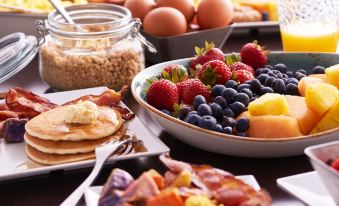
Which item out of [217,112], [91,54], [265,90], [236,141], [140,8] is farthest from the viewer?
[140,8]

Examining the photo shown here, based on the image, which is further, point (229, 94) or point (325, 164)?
point (229, 94)

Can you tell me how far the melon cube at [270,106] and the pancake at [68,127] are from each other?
275 mm

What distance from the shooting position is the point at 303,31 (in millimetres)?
1899

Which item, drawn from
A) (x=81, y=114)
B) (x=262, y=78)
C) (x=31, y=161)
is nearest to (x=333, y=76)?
(x=262, y=78)

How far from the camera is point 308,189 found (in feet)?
3.59

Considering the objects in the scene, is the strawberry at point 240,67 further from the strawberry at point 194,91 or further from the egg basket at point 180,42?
the egg basket at point 180,42

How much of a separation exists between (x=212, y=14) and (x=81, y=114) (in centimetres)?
75

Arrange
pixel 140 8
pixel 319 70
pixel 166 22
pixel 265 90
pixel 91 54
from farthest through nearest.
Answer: pixel 140 8 → pixel 166 22 → pixel 91 54 → pixel 319 70 → pixel 265 90

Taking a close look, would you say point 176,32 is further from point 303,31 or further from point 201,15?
point 303,31

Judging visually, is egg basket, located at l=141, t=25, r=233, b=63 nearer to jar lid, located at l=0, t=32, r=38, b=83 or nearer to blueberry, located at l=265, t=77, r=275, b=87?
jar lid, located at l=0, t=32, r=38, b=83

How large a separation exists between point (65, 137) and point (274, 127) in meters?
0.40

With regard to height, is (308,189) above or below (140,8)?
below

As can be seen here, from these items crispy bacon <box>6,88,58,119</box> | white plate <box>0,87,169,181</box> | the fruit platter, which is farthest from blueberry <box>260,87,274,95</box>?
crispy bacon <box>6,88,58,119</box>

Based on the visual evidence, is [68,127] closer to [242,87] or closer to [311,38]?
[242,87]
